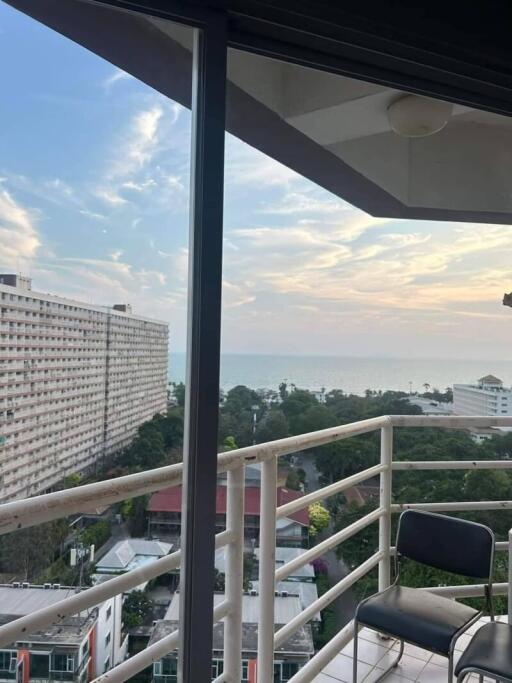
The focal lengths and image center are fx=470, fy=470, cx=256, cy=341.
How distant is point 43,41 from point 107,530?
110 cm

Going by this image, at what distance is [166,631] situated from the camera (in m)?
1.17

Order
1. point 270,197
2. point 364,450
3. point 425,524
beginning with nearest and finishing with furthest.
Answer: point 270,197 → point 425,524 → point 364,450

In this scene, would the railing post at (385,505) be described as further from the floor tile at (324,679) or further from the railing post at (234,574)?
the railing post at (234,574)

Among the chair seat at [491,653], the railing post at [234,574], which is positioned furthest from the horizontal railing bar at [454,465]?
the railing post at [234,574]

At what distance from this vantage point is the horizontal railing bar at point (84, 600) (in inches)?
37.2

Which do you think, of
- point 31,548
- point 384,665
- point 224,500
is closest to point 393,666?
point 384,665

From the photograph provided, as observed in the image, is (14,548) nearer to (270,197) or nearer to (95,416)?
(95,416)

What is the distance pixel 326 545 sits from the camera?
187 cm

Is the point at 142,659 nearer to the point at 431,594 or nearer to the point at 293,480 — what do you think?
the point at 293,480

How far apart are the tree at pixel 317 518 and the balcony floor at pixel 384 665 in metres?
0.60

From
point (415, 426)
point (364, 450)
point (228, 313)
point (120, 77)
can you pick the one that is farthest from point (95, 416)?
point (415, 426)

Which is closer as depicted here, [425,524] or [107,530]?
[107,530]

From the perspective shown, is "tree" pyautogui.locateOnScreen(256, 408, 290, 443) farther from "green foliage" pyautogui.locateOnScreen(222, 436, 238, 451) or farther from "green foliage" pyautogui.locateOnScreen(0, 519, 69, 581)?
"green foliage" pyautogui.locateOnScreen(0, 519, 69, 581)

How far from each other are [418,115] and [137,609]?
66.7 inches
